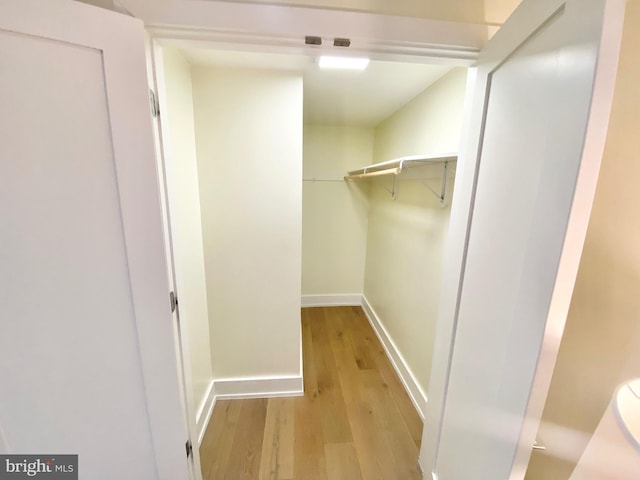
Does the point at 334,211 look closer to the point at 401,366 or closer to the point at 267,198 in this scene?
the point at 267,198

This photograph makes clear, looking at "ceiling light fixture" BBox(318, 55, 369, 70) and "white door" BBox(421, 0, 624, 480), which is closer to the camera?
"white door" BBox(421, 0, 624, 480)

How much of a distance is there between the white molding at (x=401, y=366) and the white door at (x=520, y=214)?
709mm

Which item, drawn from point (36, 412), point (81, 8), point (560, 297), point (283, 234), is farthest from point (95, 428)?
point (560, 297)

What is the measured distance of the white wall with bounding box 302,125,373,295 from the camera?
2.95m

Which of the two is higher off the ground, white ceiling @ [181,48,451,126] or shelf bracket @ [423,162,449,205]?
white ceiling @ [181,48,451,126]

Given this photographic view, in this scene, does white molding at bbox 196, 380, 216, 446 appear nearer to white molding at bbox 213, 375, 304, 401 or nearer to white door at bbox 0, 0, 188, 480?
white molding at bbox 213, 375, 304, 401

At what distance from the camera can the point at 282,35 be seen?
884 millimetres

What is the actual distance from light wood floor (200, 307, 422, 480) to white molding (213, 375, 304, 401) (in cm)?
4

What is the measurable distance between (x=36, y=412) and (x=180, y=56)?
5.60ft

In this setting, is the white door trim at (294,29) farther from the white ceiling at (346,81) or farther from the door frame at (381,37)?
the white ceiling at (346,81)

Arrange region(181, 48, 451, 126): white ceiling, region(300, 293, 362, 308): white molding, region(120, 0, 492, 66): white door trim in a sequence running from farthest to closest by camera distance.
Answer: region(300, 293, 362, 308): white molding < region(181, 48, 451, 126): white ceiling < region(120, 0, 492, 66): white door trim

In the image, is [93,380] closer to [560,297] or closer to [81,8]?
[81,8]

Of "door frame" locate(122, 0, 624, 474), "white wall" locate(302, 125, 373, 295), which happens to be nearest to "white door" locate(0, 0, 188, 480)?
"door frame" locate(122, 0, 624, 474)

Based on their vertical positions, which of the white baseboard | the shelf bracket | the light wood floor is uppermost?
the shelf bracket
